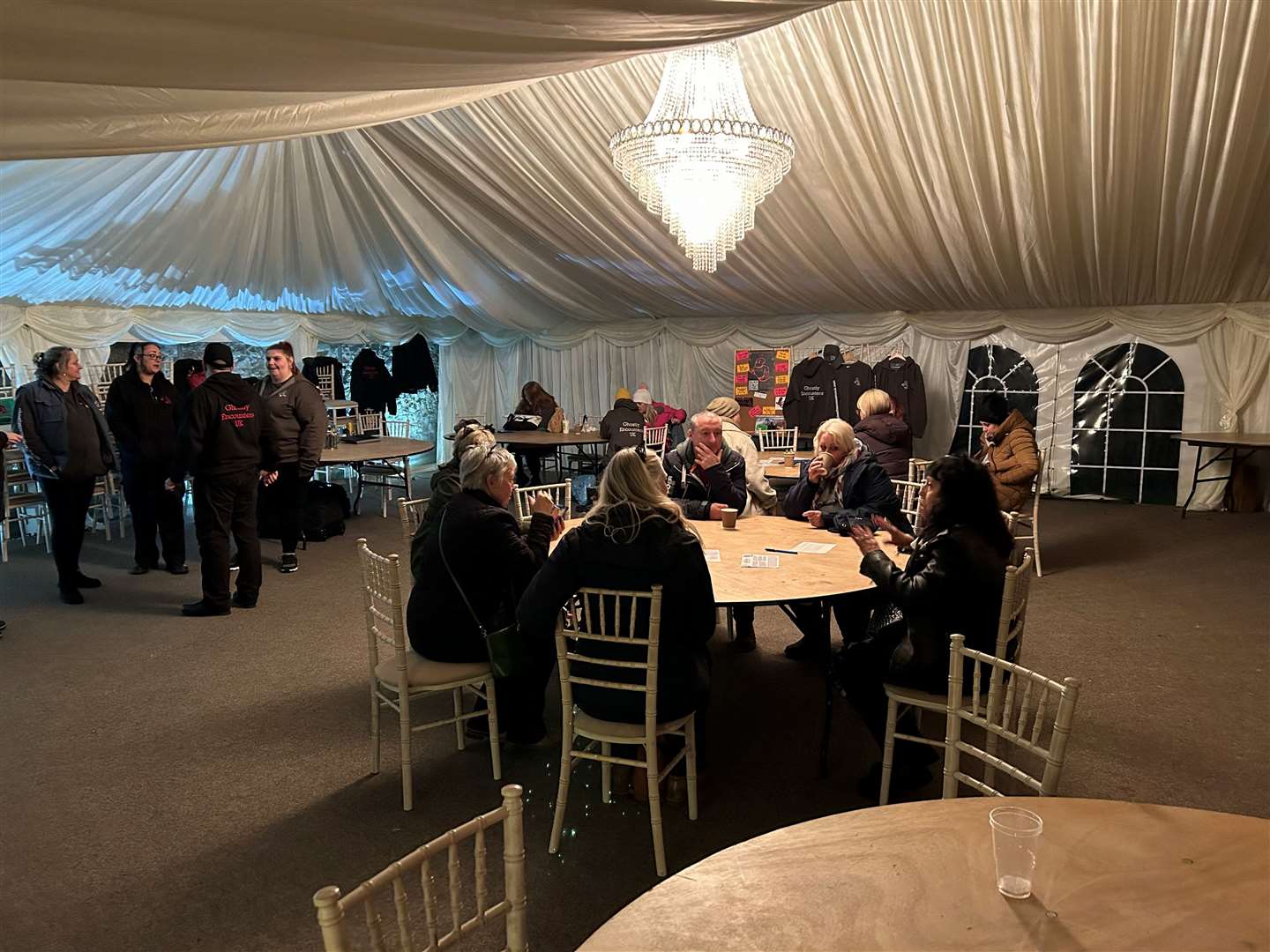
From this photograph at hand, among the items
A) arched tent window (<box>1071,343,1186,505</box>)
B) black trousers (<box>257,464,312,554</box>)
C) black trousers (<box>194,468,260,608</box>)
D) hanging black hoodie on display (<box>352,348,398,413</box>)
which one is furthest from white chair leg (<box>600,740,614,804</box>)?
hanging black hoodie on display (<box>352,348,398,413</box>)

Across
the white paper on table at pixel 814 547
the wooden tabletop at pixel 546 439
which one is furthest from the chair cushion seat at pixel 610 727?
the wooden tabletop at pixel 546 439

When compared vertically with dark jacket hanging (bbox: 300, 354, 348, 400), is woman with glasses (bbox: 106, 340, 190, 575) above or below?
below

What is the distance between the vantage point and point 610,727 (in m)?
2.76

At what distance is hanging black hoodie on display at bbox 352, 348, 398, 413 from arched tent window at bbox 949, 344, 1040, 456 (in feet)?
25.0

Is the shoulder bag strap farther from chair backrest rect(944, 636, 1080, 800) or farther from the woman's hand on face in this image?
chair backrest rect(944, 636, 1080, 800)

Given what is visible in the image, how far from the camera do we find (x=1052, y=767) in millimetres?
1807

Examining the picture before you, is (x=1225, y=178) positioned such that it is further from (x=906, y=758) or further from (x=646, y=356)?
(x=646, y=356)

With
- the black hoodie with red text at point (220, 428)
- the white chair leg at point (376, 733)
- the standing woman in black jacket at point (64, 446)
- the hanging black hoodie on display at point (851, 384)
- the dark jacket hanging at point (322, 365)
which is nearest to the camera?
the white chair leg at point (376, 733)

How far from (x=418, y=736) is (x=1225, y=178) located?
6.20m

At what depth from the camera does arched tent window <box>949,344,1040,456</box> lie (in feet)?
30.2

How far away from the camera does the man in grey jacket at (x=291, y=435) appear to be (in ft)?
20.3

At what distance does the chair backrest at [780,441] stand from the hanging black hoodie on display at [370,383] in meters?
5.76

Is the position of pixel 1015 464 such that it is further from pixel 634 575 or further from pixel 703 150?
pixel 634 575

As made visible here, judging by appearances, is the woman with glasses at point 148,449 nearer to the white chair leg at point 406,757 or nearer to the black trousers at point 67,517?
the black trousers at point 67,517
